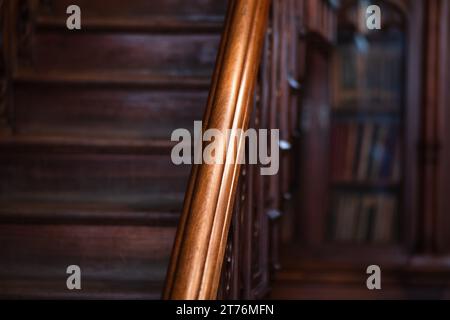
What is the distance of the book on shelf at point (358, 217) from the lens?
3396mm

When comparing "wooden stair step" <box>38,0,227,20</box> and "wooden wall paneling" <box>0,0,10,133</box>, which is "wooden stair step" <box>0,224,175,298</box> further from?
"wooden stair step" <box>38,0,227,20</box>

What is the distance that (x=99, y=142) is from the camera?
2.04 m

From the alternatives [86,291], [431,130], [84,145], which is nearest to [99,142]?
[84,145]

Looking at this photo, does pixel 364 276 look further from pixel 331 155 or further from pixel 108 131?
pixel 108 131

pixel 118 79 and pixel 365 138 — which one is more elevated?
pixel 118 79

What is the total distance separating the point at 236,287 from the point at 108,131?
2.78ft

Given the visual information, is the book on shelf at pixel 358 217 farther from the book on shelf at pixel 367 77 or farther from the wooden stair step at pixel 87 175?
the wooden stair step at pixel 87 175

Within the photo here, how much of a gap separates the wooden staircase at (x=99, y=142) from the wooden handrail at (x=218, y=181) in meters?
0.55

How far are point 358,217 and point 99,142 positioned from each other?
1728 millimetres

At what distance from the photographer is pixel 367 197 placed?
11.3ft

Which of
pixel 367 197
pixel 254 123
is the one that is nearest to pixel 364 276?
pixel 367 197

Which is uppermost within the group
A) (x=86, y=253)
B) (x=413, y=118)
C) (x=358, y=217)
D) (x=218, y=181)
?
(x=413, y=118)

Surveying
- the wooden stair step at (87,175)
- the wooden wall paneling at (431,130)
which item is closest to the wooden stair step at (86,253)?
the wooden stair step at (87,175)

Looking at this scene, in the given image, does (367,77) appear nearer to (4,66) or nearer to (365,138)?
(365,138)
